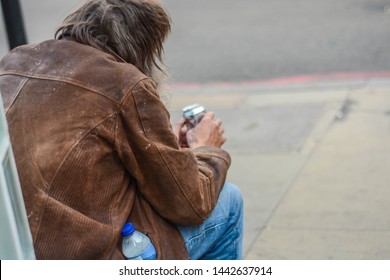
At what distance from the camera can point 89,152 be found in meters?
2.34

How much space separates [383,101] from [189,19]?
438 centimetres

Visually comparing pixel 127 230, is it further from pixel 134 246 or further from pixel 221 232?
pixel 221 232

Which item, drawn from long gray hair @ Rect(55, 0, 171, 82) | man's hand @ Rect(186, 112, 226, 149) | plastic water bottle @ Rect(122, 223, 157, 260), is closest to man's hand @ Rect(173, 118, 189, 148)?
man's hand @ Rect(186, 112, 226, 149)

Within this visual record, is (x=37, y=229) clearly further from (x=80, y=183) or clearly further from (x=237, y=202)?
(x=237, y=202)

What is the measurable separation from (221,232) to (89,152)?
676mm

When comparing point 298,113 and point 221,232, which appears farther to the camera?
point 298,113

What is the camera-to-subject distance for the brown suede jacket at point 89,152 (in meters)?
2.32

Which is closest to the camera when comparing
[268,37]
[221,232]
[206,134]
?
[221,232]

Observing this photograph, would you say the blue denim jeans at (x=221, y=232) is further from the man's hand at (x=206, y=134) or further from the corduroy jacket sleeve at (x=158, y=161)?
the man's hand at (x=206, y=134)

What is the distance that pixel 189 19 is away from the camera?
9758 mm

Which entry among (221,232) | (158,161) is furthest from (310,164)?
(158,161)

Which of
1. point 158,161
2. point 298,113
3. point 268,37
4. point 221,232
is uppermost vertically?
point 158,161

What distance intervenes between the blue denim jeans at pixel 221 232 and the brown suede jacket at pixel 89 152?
0.48 feet

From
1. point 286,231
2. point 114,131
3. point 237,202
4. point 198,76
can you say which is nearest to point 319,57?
point 198,76
